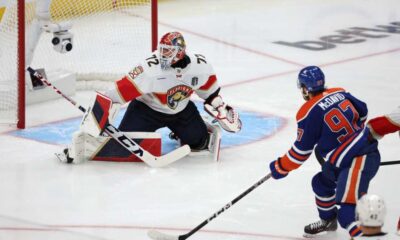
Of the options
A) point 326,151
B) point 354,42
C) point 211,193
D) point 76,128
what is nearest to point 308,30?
point 354,42

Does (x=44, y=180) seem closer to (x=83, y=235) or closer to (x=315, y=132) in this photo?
(x=83, y=235)

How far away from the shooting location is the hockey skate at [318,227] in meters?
4.86

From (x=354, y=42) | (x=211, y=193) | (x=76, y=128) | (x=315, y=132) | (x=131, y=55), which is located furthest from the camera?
(x=354, y=42)

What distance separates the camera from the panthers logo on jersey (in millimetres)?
5875

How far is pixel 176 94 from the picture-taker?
5910mm

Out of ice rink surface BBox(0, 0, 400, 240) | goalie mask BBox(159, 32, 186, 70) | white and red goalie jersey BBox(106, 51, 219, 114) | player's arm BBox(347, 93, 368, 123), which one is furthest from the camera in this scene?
white and red goalie jersey BBox(106, 51, 219, 114)

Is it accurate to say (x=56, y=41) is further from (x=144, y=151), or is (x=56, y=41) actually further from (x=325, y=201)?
(x=325, y=201)

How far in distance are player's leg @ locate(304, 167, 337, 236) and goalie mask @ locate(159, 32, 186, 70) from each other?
4.19ft

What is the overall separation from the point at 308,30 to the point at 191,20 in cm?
103

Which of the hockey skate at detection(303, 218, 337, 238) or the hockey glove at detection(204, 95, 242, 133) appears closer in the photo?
the hockey skate at detection(303, 218, 337, 238)

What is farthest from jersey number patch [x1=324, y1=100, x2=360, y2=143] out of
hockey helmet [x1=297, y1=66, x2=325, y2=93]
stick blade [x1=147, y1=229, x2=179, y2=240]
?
stick blade [x1=147, y1=229, x2=179, y2=240]

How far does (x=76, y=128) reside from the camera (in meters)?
6.62

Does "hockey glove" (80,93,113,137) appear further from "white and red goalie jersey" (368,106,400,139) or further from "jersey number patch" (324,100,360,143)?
"white and red goalie jersey" (368,106,400,139)

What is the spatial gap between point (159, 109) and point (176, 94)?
0.14 m
